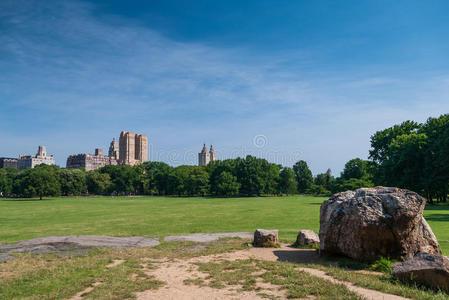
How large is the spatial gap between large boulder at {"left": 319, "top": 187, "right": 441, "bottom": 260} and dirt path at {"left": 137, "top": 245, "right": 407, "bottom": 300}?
127 cm

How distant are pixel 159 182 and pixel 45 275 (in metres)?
115

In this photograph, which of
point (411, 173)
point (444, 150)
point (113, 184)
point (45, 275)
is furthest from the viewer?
point (113, 184)

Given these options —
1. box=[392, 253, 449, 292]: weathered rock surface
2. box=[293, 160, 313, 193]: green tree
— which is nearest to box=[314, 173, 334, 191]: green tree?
box=[293, 160, 313, 193]: green tree

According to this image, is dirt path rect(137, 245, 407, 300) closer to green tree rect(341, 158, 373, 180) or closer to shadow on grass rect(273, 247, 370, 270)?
shadow on grass rect(273, 247, 370, 270)

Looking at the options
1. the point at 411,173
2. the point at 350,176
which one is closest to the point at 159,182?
the point at 350,176

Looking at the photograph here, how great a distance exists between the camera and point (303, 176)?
5153 inches

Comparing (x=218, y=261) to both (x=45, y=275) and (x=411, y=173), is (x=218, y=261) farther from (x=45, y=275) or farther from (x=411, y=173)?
(x=411, y=173)

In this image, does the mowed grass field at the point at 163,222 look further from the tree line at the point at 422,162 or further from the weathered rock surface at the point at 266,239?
the tree line at the point at 422,162

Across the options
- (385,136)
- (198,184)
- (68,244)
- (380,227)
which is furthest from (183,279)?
(198,184)

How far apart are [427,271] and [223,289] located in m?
5.10

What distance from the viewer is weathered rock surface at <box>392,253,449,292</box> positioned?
26.3ft

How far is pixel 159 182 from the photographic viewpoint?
123 metres

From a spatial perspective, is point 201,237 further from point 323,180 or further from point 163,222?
point 323,180

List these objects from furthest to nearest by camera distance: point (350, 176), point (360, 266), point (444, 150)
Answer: point (350, 176)
point (444, 150)
point (360, 266)
